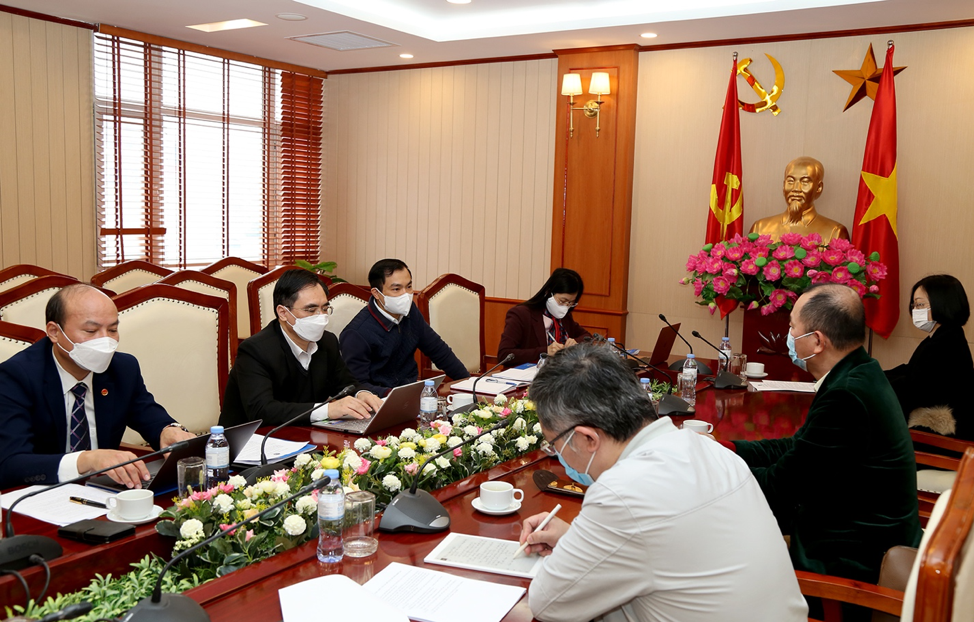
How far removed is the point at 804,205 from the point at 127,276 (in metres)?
4.02

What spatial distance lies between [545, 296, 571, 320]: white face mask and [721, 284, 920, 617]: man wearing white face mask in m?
2.19

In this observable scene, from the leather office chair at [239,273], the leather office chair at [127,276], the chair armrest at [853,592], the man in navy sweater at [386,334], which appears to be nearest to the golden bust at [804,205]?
the man in navy sweater at [386,334]

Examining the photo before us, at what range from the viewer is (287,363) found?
3043mm

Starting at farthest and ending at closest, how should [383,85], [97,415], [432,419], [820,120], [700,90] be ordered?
[383,85]
[700,90]
[820,120]
[432,419]
[97,415]

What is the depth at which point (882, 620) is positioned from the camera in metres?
2.05

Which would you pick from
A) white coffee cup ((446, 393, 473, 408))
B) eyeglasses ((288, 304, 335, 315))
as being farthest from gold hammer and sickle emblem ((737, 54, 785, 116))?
eyeglasses ((288, 304, 335, 315))

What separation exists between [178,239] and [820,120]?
14.9 feet

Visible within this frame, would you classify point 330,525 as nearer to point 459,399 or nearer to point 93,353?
point 93,353

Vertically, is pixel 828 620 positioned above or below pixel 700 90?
below

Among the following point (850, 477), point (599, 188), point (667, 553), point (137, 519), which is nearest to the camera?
point (667, 553)

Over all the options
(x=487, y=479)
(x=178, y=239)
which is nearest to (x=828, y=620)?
(x=487, y=479)

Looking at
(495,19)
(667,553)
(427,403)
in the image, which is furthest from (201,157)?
(667,553)

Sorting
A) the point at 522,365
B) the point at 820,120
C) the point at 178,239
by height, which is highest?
the point at 820,120

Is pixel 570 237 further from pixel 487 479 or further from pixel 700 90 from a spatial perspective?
pixel 487 479
